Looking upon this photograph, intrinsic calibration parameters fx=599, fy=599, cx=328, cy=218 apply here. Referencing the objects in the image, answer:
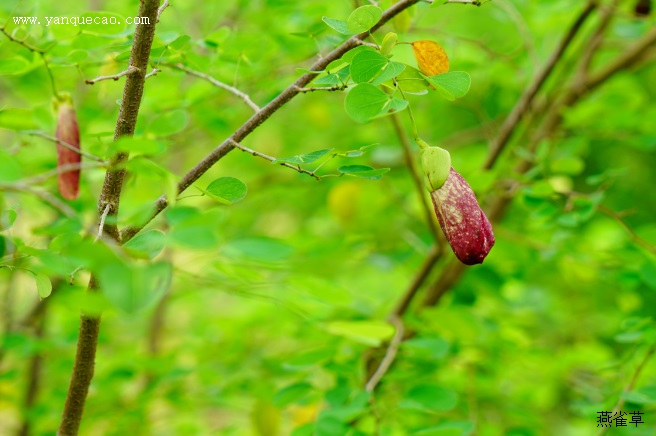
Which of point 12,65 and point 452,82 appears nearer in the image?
point 452,82

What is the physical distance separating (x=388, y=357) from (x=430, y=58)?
0.41 meters

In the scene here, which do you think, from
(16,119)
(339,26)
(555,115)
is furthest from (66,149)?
(555,115)

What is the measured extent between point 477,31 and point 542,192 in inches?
51.2

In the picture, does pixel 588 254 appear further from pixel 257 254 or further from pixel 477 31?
pixel 477 31

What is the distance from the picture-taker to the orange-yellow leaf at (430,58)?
0.45 metres

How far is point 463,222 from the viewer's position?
0.45 m

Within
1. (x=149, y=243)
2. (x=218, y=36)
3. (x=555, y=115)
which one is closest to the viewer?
(x=149, y=243)

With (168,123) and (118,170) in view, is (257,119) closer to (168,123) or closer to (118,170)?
(118,170)

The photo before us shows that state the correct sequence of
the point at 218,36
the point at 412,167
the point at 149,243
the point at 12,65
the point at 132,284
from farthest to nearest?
the point at 412,167, the point at 218,36, the point at 12,65, the point at 149,243, the point at 132,284

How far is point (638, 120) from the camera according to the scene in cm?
106

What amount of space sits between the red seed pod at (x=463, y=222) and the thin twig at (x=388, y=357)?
28 cm

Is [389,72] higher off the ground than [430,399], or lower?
higher

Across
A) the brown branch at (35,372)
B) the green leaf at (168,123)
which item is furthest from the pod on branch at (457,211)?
the brown branch at (35,372)

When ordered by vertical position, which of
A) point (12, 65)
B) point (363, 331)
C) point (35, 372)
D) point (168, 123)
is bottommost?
point (35, 372)
